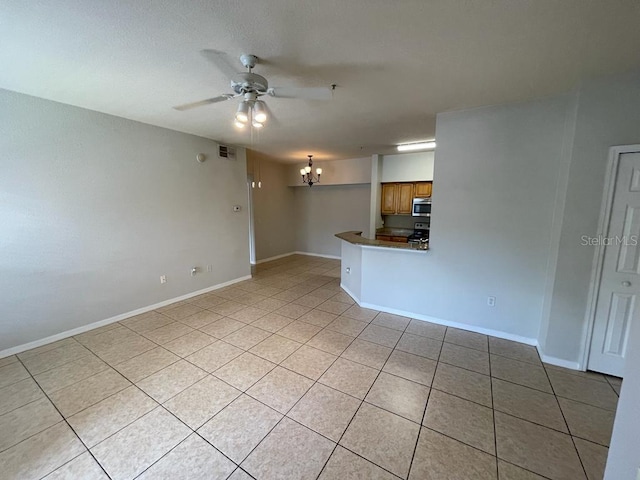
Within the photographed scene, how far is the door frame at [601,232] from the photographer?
208 centimetres

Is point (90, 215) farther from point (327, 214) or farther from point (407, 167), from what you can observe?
point (407, 167)

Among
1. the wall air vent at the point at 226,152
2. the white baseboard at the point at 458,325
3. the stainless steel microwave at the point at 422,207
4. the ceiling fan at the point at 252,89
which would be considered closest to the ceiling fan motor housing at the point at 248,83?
the ceiling fan at the point at 252,89

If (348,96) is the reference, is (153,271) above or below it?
below

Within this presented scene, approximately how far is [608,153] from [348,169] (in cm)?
451

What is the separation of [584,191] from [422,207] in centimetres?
296

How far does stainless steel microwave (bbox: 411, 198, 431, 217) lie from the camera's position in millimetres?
5094

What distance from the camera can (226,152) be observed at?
4.50 meters

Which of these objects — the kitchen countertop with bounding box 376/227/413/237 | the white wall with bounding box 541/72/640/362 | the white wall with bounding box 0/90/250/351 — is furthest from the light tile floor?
the kitchen countertop with bounding box 376/227/413/237

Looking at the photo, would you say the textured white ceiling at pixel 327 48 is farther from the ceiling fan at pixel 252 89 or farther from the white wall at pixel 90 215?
the white wall at pixel 90 215

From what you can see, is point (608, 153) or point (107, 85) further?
point (107, 85)

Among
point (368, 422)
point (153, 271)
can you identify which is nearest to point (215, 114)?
point (153, 271)

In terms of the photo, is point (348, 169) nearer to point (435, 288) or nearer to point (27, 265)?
point (435, 288)

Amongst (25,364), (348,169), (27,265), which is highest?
(348,169)

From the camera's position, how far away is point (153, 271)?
3654mm
